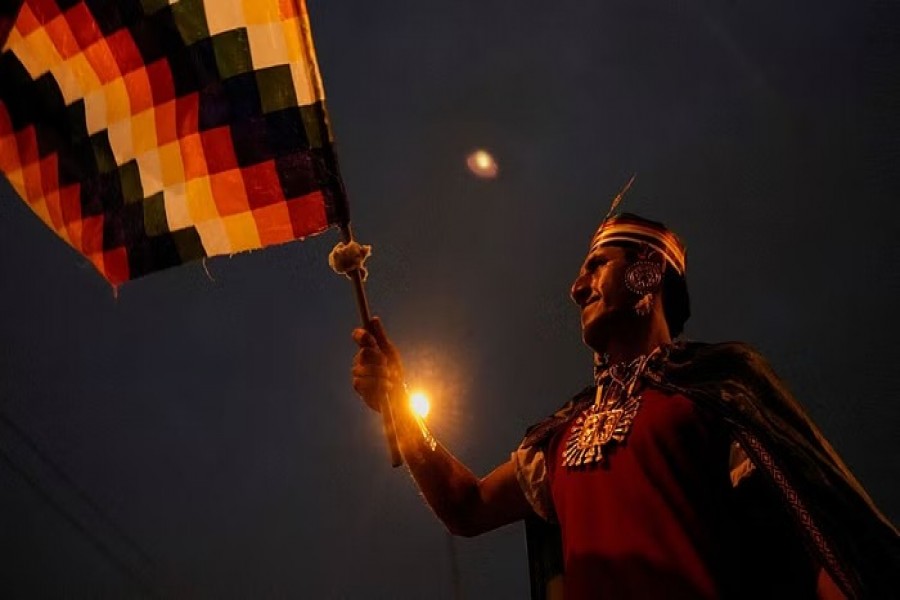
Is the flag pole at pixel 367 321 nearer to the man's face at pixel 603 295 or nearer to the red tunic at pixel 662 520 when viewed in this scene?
the red tunic at pixel 662 520

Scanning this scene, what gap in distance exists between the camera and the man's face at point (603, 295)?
11.9ft

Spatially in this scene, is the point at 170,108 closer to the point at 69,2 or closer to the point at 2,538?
the point at 69,2

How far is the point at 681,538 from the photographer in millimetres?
2645

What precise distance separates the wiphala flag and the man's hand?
22.0 inches

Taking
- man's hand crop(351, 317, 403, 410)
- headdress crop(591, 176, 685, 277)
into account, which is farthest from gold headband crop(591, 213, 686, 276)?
man's hand crop(351, 317, 403, 410)

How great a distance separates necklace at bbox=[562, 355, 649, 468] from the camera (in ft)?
10.2

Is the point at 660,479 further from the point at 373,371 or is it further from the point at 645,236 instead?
the point at 645,236

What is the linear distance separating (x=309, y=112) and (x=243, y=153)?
0.41 meters

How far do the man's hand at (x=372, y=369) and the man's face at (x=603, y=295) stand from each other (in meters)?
0.98

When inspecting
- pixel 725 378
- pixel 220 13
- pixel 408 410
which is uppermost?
pixel 220 13

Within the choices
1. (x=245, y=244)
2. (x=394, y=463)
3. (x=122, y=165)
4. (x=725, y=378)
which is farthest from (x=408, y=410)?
(x=122, y=165)

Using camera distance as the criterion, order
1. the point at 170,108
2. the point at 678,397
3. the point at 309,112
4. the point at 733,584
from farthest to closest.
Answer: the point at 170,108 → the point at 309,112 → the point at 678,397 → the point at 733,584

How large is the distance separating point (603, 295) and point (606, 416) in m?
0.68

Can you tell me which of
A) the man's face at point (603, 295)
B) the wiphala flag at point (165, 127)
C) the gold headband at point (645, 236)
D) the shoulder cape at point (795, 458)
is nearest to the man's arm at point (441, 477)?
the wiphala flag at point (165, 127)
